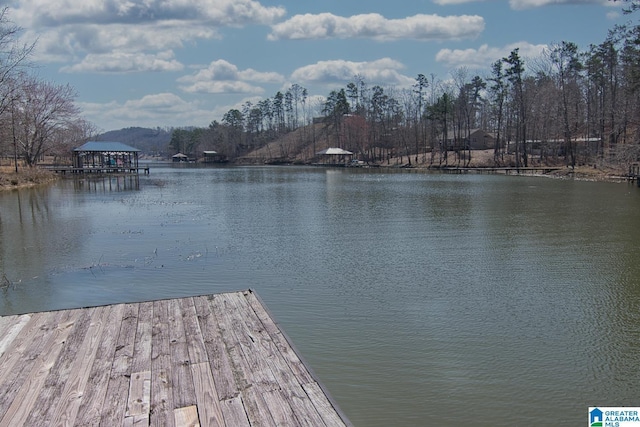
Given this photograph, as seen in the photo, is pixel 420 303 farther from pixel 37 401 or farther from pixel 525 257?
pixel 37 401

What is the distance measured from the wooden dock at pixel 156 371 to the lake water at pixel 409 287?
1.30m

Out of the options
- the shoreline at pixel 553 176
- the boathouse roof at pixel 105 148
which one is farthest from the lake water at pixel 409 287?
the boathouse roof at pixel 105 148

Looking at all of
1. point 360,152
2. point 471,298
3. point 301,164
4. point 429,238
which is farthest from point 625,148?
point 301,164

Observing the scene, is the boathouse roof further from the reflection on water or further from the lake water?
the lake water

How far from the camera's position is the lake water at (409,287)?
5.68 m

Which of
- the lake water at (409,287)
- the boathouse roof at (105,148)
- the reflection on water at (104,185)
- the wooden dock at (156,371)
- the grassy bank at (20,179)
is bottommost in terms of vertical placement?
the lake water at (409,287)

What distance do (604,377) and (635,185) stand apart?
30676 millimetres

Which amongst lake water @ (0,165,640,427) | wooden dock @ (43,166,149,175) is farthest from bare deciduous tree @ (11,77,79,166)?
lake water @ (0,165,640,427)

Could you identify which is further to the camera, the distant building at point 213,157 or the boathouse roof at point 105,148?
the distant building at point 213,157

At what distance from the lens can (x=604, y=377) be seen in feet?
19.6

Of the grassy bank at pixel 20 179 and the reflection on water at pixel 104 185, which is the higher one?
the grassy bank at pixel 20 179

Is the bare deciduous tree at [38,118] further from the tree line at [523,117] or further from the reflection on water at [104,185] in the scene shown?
the tree line at [523,117]

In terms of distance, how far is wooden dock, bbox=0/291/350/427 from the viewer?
142 inches

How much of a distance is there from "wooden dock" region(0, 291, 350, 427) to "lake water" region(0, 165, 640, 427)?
130 centimetres
